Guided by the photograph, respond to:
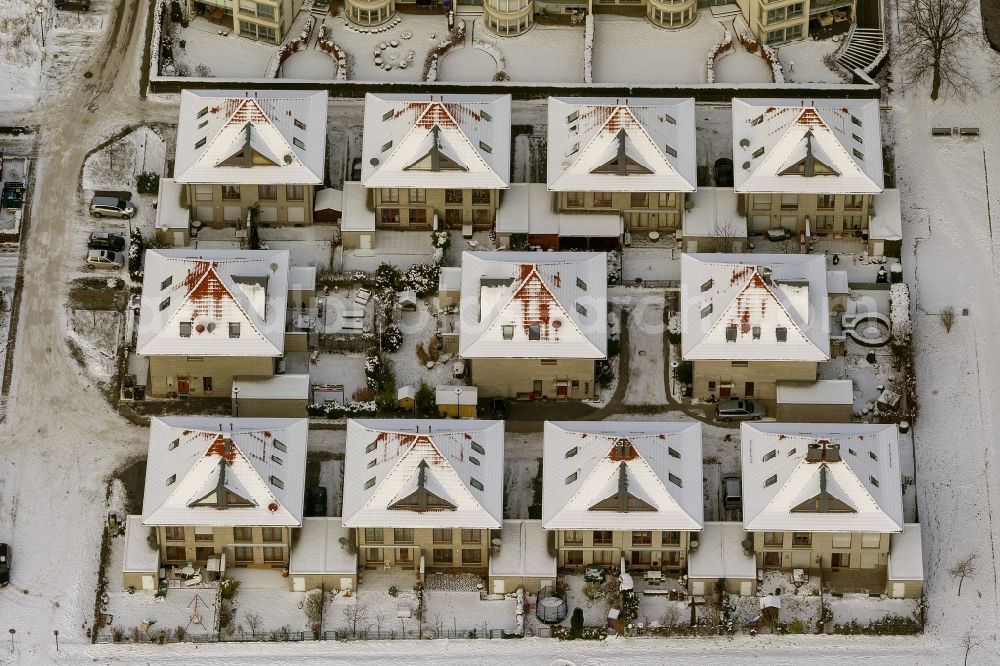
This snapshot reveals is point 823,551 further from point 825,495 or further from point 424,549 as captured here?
point 424,549

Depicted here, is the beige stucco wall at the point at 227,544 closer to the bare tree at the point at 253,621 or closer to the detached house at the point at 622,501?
the bare tree at the point at 253,621

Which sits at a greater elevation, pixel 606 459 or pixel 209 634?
pixel 606 459

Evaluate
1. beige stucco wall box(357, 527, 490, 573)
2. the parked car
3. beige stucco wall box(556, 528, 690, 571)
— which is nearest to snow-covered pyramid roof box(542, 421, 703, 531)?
beige stucco wall box(556, 528, 690, 571)

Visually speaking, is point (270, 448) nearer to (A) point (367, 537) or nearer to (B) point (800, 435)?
(A) point (367, 537)

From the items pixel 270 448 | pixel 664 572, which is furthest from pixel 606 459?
pixel 270 448

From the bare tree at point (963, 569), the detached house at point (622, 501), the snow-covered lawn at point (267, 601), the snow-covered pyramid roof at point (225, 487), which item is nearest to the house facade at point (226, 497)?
the snow-covered pyramid roof at point (225, 487)

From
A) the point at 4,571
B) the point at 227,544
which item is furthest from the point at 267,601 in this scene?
the point at 4,571
